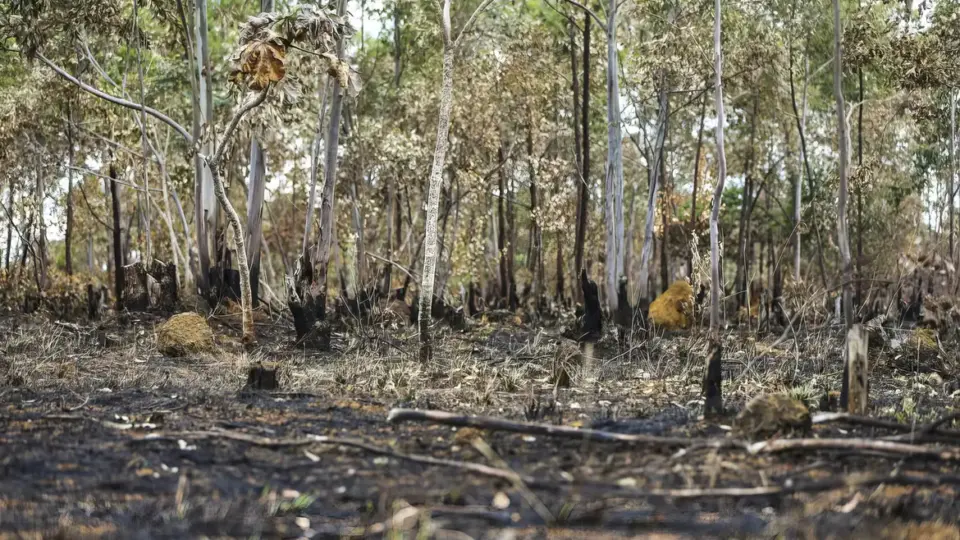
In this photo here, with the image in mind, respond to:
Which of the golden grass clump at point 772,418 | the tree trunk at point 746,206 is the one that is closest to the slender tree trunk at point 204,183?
the golden grass clump at point 772,418

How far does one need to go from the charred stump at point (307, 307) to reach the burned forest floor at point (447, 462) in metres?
2.81

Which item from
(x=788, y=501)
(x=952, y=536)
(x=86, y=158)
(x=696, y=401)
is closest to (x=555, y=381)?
(x=696, y=401)

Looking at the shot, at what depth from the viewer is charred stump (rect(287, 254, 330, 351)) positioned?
1098cm

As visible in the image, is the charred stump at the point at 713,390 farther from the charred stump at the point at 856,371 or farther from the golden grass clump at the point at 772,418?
the golden grass clump at the point at 772,418

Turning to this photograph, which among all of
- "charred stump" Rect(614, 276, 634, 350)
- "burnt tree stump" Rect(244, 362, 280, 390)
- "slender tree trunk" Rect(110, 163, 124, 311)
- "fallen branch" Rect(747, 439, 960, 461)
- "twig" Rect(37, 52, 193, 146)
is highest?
"twig" Rect(37, 52, 193, 146)

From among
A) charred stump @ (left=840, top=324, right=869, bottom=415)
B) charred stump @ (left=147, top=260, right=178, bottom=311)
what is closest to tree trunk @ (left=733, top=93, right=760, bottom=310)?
charred stump @ (left=147, top=260, right=178, bottom=311)

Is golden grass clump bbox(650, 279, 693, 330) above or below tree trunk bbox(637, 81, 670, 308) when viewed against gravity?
below

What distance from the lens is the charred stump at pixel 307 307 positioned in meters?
11.0

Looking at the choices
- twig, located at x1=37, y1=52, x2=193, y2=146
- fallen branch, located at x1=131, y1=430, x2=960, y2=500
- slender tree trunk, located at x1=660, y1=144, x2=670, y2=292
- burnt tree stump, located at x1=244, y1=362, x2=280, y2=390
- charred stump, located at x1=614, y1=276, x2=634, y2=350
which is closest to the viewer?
fallen branch, located at x1=131, y1=430, x2=960, y2=500

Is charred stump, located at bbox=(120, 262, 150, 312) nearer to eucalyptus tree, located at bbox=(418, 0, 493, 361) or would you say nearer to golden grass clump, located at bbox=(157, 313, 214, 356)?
golden grass clump, located at bbox=(157, 313, 214, 356)

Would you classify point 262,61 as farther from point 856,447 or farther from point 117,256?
point 117,256

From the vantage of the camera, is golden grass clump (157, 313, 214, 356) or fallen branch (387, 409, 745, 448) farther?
golden grass clump (157, 313, 214, 356)

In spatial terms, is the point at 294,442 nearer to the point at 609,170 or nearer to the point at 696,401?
the point at 696,401

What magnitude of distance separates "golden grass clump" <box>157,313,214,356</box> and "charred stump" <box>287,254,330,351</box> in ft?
3.59
